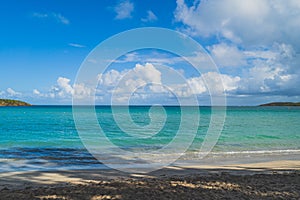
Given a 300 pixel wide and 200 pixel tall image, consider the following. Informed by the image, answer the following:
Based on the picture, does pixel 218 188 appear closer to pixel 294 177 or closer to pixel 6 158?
pixel 294 177

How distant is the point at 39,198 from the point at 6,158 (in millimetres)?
9158

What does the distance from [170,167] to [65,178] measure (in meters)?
4.76

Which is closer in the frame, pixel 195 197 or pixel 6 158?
pixel 195 197

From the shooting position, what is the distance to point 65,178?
10219mm

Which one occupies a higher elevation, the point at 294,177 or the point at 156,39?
the point at 156,39

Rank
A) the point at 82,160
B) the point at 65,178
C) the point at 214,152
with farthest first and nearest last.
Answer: the point at 214,152
the point at 82,160
the point at 65,178

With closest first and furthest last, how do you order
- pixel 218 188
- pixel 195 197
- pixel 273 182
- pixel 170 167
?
pixel 195 197 < pixel 218 188 < pixel 273 182 < pixel 170 167

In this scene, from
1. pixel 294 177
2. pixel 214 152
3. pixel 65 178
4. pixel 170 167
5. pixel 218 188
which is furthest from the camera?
pixel 214 152

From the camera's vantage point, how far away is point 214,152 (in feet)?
58.3

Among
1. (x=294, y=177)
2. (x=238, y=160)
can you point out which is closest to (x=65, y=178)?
(x=294, y=177)

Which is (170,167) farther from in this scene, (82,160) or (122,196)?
(122,196)

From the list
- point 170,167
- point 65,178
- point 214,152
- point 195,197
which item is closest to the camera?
point 195,197

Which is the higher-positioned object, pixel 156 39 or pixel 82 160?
pixel 156 39

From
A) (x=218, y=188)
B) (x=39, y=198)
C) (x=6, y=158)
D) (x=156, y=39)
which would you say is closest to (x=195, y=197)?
(x=218, y=188)
